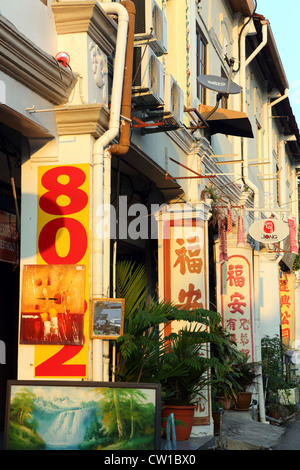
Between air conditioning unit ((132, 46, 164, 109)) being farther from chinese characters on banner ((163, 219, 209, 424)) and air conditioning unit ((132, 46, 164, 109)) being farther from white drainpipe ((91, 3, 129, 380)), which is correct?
chinese characters on banner ((163, 219, 209, 424))

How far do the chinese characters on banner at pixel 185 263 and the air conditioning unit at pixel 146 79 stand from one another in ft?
9.57

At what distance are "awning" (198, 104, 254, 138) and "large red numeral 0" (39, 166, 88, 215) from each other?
5663 millimetres

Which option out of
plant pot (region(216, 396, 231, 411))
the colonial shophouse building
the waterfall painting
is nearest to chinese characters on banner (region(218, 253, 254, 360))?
the colonial shophouse building

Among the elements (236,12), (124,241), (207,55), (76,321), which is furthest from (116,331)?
(236,12)

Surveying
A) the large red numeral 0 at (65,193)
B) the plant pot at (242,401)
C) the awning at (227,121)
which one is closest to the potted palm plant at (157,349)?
the large red numeral 0 at (65,193)

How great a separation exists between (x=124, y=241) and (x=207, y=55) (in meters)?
4.16

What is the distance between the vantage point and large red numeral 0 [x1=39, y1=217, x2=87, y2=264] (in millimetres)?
6949

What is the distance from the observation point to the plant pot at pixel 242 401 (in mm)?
13414

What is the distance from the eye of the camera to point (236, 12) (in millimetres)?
16531

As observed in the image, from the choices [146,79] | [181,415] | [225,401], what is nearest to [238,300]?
[225,401]

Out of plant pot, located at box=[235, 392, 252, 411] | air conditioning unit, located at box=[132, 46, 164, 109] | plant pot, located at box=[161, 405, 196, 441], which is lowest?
plant pot, located at box=[235, 392, 252, 411]

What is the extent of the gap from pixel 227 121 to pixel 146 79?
4.65 m

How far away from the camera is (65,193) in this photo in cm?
700

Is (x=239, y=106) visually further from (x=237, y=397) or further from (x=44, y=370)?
(x=44, y=370)
